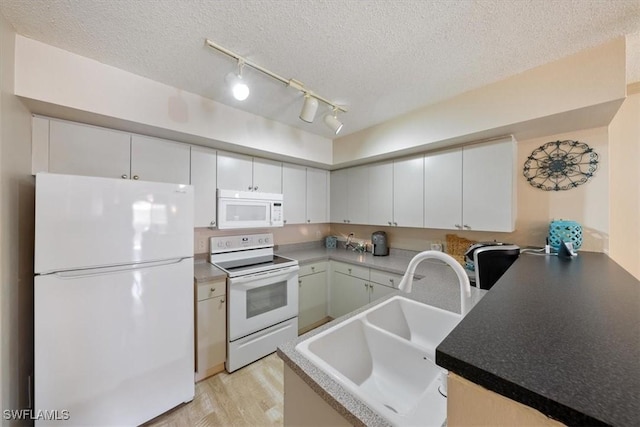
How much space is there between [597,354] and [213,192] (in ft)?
7.84

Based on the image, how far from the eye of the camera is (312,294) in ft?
8.89

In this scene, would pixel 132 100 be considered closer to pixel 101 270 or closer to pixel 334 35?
pixel 101 270

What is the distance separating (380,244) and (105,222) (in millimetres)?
2469

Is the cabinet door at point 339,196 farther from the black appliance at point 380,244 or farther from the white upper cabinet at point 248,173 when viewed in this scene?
the white upper cabinet at point 248,173

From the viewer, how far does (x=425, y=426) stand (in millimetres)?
617

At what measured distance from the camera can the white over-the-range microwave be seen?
223 cm

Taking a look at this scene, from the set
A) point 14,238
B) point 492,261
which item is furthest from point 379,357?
point 14,238

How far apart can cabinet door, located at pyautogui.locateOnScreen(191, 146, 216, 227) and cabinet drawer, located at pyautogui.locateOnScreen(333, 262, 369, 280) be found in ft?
4.77

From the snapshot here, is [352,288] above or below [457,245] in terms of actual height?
below

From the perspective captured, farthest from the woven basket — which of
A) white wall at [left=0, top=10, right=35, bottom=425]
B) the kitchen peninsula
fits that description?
white wall at [left=0, top=10, right=35, bottom=425]

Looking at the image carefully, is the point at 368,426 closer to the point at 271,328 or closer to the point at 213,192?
the point at 271,328

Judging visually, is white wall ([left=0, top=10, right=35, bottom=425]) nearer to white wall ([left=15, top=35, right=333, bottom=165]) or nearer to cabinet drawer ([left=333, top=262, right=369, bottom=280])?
white wall ([left=15, top=35, right=333, bottom=165])

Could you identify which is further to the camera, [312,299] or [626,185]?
[312,299]

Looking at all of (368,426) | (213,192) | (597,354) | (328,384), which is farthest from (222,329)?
(597,354)
